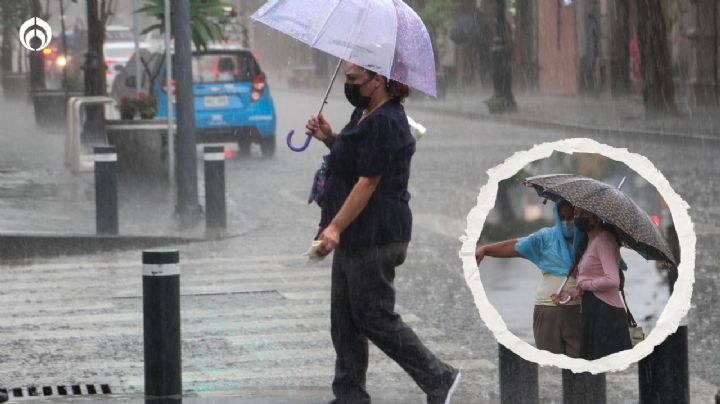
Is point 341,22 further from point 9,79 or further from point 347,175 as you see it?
point 9,79

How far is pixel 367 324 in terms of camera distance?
6613 millimetres

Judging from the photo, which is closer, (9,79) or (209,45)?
(209,45)

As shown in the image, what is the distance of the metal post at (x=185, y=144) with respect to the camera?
49.8 feet

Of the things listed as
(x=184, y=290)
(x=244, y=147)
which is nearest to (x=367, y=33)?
(x=184, y=290)

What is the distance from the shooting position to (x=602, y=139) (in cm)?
2650

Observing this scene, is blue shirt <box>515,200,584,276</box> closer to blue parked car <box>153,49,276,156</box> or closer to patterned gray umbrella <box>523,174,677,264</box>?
patterned gray umbrella <box>523,174,677,264</box>

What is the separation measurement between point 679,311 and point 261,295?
20.2 ft

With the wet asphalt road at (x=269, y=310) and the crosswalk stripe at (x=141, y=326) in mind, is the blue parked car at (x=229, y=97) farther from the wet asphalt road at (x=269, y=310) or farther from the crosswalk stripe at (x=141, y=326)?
the crosswalk stripe at (x=141, y=326)

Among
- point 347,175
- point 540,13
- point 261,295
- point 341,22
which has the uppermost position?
point 540,13

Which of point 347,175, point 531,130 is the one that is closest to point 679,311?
point 347,175

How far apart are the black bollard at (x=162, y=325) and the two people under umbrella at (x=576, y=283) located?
83.5 inches

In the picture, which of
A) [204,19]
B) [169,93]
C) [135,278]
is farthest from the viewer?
[204,19]

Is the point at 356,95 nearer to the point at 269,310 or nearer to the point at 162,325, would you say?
the point at 162,325

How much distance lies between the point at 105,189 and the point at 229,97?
10.6 meters
